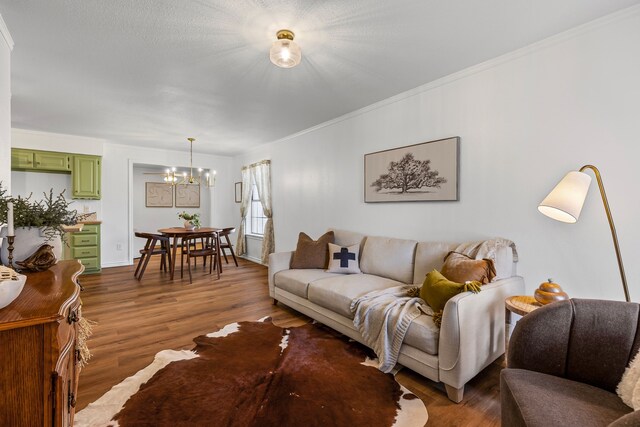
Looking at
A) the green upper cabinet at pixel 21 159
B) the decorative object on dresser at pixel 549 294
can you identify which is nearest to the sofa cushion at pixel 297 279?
the decorative object on dresser at pixel 549 294

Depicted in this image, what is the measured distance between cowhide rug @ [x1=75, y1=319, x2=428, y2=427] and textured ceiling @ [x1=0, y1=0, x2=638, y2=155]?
251 centimetres

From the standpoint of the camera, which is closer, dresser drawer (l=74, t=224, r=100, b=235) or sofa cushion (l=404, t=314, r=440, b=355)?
sofa cushion (l=404, t=314, r=440, b=355)

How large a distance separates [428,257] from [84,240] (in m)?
5.71

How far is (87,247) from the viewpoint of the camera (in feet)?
16.9

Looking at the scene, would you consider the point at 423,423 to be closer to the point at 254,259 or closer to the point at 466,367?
the point at 466,367

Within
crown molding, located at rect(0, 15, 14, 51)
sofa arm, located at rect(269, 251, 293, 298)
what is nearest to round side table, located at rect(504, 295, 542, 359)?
sofa arm, located at rect(269, 251, 293, 298)

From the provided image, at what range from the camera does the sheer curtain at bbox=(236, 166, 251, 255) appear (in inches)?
254

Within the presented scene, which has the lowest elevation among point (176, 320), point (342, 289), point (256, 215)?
point (176, 320)

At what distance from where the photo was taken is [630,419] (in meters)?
0.78

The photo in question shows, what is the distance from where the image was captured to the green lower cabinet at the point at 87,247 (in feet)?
16.5

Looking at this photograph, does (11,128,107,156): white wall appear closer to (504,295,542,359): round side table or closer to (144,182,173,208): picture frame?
(144,182,173,208): picture frame

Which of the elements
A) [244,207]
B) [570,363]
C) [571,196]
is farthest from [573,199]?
[244,207]

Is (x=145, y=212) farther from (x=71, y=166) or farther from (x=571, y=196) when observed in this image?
(x=571, y=196)

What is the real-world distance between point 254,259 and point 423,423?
516cm
